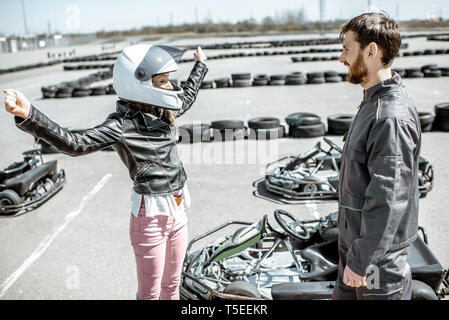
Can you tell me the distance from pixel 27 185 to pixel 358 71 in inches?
207

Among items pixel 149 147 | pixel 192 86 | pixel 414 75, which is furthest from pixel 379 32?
pixel 414 75

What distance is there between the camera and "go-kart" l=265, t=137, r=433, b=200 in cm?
576

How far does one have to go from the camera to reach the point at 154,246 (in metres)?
2.64

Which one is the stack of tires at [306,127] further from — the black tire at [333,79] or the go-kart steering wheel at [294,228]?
the black tire at [333,79]

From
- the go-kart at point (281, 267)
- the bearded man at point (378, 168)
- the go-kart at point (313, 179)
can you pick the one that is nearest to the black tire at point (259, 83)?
the go-kart at point (313, 179)

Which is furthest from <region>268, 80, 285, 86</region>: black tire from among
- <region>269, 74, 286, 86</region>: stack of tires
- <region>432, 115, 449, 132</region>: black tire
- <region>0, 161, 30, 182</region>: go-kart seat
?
<region>0, 161, 30, 182</region>: go-kart seat

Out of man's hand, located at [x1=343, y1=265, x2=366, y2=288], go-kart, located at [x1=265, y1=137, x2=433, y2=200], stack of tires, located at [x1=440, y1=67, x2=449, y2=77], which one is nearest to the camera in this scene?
man's hand, located at [x1=343, y1=265, x2=366, y2=288]

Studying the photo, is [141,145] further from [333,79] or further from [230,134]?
[333,79]

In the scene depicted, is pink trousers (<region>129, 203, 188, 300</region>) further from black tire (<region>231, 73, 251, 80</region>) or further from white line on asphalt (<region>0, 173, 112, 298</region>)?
black tire (<region>231, 73, 251, 80</region>)

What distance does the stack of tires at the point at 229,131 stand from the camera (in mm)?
9203
